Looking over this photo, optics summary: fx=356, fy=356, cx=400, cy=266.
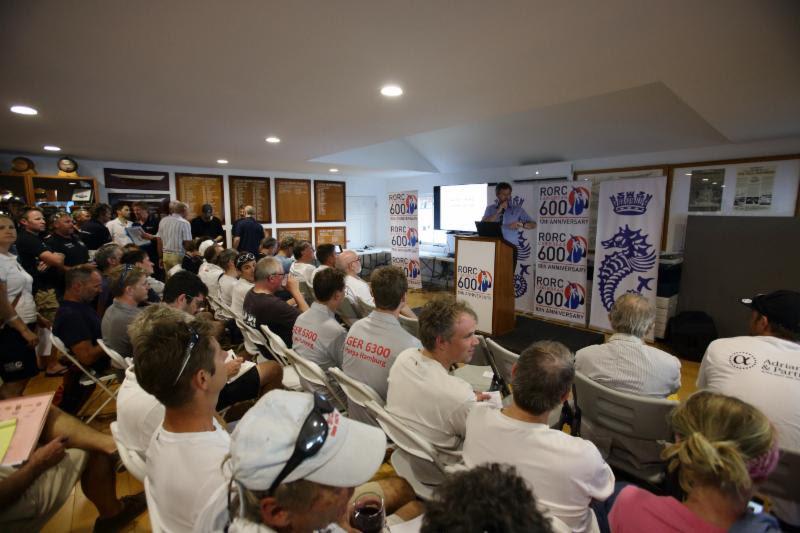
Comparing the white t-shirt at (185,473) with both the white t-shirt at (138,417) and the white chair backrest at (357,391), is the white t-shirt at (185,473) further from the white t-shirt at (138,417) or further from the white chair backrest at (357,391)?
the white chair backrest at (357,391)

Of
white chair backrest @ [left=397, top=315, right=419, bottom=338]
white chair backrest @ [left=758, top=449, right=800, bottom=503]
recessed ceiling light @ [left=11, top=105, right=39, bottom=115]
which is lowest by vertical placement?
white chair backrest @ [left=758, top=449, right=800, bottom=503]

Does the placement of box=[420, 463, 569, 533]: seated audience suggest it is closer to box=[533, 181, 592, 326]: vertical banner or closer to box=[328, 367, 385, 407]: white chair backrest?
box=[328, 367, 385, 407]: white chair backrest

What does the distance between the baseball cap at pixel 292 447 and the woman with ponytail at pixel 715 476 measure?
0.70m

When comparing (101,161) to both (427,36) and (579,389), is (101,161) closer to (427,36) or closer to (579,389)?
(427,36)

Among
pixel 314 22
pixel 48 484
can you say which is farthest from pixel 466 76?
pixel 48 484

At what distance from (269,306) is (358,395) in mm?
1334

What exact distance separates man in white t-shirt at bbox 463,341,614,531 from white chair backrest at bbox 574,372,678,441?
0.50m

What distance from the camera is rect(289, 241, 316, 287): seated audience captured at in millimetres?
3926

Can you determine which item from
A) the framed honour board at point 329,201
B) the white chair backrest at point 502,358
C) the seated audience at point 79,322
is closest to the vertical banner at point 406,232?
the framed honour board at point 329,201

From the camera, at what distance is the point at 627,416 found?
1.52 m

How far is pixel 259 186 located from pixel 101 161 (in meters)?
2.60

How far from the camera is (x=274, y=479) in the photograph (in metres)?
0.66

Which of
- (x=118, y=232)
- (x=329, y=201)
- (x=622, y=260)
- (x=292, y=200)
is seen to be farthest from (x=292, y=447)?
(x=329, y=201)

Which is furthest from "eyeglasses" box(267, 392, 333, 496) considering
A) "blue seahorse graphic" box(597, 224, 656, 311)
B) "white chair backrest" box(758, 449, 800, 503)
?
"blue seahorse graphic" box(597, 224, 656, 311)
